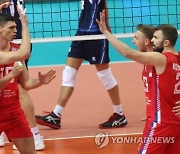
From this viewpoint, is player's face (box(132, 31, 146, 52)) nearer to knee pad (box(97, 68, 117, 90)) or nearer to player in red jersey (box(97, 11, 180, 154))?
player in red jersey (box(97, 11, 180, 154))

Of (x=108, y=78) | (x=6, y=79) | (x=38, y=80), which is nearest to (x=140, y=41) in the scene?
(x=38, y=80)

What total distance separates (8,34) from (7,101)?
497mm

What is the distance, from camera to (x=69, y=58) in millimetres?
5719

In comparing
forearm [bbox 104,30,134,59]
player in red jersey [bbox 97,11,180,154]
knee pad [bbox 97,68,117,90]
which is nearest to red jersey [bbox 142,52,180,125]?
player in red jersey [bbox 97,11,180,154]

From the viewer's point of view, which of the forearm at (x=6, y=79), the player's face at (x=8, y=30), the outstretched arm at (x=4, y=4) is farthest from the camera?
the outstretched arm at (x=4, y=4)

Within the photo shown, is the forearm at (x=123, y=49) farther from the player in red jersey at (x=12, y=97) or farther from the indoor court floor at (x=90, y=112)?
the indoor court floor at (x=90, y=112)

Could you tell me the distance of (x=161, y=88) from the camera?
147 inches

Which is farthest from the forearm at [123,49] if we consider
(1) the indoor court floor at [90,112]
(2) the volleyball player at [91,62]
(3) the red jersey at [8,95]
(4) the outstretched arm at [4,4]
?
(2) the volleyball player at [91,62]

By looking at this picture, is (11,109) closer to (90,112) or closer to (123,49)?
(123,49)

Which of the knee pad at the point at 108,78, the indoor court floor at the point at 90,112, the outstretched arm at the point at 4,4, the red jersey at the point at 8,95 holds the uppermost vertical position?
the outstretched arm at the point at 4,4

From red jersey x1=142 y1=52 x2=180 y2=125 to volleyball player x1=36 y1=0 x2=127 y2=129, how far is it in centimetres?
187

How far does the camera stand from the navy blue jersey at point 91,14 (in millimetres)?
5707

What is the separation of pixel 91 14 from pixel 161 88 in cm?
217

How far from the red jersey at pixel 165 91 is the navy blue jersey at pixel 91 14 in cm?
197
